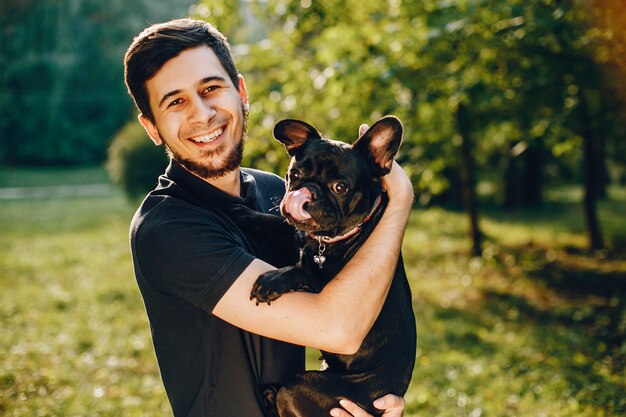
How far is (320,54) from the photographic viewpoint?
691cm

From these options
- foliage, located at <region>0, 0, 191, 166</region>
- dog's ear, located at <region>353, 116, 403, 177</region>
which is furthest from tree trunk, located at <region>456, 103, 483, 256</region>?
foliage, located at <region>0, 0, 191, 166</region>

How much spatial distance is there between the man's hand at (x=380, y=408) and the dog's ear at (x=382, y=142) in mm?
953

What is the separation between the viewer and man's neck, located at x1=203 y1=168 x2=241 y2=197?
96.0 inches

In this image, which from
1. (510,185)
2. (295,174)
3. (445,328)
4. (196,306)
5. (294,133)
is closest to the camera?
(196,306)

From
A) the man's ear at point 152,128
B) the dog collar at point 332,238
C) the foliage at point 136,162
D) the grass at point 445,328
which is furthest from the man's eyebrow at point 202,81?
the foliage at point 136,162

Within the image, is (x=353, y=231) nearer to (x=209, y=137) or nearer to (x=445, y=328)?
(x=209, y=137)

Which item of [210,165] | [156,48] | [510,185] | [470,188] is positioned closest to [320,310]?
[210,165]

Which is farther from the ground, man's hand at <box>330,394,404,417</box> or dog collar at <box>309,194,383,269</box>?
dog collar at <box>309,194,383,269</box>

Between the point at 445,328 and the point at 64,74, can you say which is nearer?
the point at 445,328

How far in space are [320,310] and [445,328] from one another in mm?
6700

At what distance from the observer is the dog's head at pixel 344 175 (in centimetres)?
241

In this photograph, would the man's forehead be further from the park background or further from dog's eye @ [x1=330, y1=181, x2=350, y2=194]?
the park background

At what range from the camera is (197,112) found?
230 cm

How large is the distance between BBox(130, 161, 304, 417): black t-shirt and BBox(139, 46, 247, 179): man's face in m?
0.15
